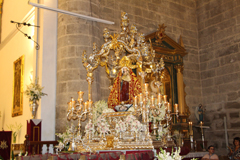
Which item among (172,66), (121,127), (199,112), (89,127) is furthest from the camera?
(199,112)

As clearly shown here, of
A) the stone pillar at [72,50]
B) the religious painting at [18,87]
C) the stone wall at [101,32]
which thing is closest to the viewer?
the stone pillar at [72,50]

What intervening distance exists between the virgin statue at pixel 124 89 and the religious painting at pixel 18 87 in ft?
14.7

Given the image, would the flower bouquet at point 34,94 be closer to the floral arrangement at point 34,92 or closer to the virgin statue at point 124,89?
the floral arrangement at point 34,92

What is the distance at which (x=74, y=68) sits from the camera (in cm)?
1015

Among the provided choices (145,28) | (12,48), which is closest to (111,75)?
(145,28)

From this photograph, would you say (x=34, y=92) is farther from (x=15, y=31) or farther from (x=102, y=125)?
(x=15, y=31)

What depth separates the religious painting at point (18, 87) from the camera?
11.7m

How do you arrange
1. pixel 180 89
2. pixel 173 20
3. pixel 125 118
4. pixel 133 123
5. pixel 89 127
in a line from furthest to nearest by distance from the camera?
pixel 173 20, pixel 180 89, pixel 89 127, pixel 125 118, pixel 133 123

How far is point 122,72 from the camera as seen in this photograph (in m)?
8.98

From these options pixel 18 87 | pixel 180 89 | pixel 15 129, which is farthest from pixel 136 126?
pixel 18 87

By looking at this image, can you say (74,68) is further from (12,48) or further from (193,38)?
(193,38)

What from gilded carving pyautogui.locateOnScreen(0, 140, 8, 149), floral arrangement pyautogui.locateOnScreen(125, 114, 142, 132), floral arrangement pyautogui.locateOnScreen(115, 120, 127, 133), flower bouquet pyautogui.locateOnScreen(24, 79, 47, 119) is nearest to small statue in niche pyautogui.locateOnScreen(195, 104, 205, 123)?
floral arrangement pyautogui.locateOnScreen(125, 114, 142, 132)

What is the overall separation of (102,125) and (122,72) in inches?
67.4

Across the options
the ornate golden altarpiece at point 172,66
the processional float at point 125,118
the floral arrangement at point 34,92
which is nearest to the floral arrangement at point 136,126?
the processional float at point 125,118
